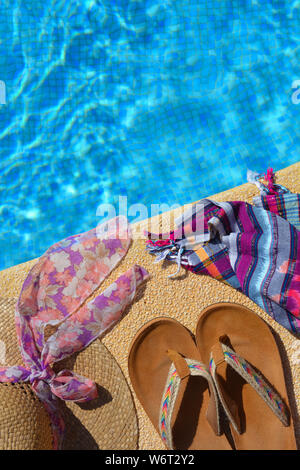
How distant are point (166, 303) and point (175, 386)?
1.11ft

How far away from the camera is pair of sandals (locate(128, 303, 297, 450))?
133cm

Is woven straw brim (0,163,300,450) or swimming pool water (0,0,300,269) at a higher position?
swimming pool water (0,0,300,269)

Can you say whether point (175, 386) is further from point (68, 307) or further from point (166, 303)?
point (68, 307)

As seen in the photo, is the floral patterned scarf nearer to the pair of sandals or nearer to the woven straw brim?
the woven straw brim

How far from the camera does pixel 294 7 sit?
2146mm

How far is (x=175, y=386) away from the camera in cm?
135

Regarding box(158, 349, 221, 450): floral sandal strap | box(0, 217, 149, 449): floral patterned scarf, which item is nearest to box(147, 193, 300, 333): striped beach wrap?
box(0, 217, 149, 449): floral patterned scarf

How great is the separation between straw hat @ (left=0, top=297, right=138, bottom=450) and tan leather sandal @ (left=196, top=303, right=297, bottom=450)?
0.38 meters

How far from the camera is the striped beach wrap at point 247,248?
4.62 ft

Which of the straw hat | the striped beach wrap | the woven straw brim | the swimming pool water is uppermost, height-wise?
the swimming pool water

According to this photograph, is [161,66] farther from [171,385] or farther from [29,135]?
[171,385]

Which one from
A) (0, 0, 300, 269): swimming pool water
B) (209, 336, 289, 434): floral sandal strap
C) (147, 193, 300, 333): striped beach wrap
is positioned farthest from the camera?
(0, 0, 300, 269): swimming pool water

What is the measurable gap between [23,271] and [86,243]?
0.31 m

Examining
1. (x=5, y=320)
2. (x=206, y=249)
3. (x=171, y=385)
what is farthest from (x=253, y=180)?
(x=5, y=320)
